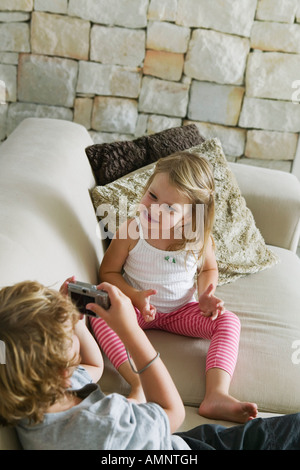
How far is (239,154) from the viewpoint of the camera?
9.80 feet

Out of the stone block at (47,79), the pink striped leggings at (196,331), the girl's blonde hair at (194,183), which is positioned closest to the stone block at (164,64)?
the stone block at (47,79)

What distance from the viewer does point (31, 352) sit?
2.94 ft

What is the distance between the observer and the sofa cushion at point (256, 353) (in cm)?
144

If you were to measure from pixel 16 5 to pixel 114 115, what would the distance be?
68 centimetres

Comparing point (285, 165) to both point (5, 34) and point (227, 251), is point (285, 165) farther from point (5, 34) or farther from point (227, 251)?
point (5, 34)

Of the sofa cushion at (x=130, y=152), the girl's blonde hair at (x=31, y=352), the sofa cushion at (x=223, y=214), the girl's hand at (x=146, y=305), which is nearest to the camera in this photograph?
the girl's blonde hair at (x=31, y=352)

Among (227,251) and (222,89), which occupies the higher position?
(222,89)

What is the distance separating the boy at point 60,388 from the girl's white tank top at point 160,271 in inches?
22.8

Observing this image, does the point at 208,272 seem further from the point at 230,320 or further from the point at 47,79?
the point at 47,79

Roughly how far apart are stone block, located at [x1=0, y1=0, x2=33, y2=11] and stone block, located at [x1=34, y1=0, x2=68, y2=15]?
32 mm

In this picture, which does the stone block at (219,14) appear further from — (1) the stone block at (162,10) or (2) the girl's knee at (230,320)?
(2) the girl's knee at (230,320)

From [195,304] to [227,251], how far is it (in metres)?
0.34

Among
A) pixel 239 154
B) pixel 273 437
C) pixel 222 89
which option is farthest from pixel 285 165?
pixel 273 437

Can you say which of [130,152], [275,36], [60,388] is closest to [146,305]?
[60,388]
